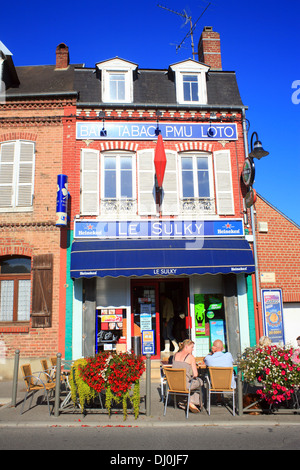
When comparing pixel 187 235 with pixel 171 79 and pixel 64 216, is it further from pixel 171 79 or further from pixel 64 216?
pixel 171 79

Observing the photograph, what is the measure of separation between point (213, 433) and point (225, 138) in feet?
28.8

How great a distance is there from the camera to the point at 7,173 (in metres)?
11.3

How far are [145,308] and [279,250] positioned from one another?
180 inches

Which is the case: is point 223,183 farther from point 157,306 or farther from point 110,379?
point 110,379

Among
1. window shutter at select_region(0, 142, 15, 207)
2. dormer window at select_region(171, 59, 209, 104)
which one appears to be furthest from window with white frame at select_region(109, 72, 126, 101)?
window shutter at select_region(0, 142, 15, 207)

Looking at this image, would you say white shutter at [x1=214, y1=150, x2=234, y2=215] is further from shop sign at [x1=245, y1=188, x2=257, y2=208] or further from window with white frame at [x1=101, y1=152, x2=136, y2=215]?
window with white frame at [x1=101, y1=152, x2=136, y2=215]

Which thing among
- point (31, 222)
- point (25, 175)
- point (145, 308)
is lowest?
point (145, 308)

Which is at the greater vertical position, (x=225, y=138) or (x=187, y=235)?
(x=225, y=138)

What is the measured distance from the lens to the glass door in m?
10.9

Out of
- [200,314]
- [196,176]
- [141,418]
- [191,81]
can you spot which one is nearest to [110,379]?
[141,418]

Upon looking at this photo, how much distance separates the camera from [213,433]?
5.71 meters

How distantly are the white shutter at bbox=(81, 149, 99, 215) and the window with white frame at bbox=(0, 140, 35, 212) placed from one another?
157 cm

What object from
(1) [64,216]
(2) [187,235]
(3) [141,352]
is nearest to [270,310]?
(2) [187,235]
